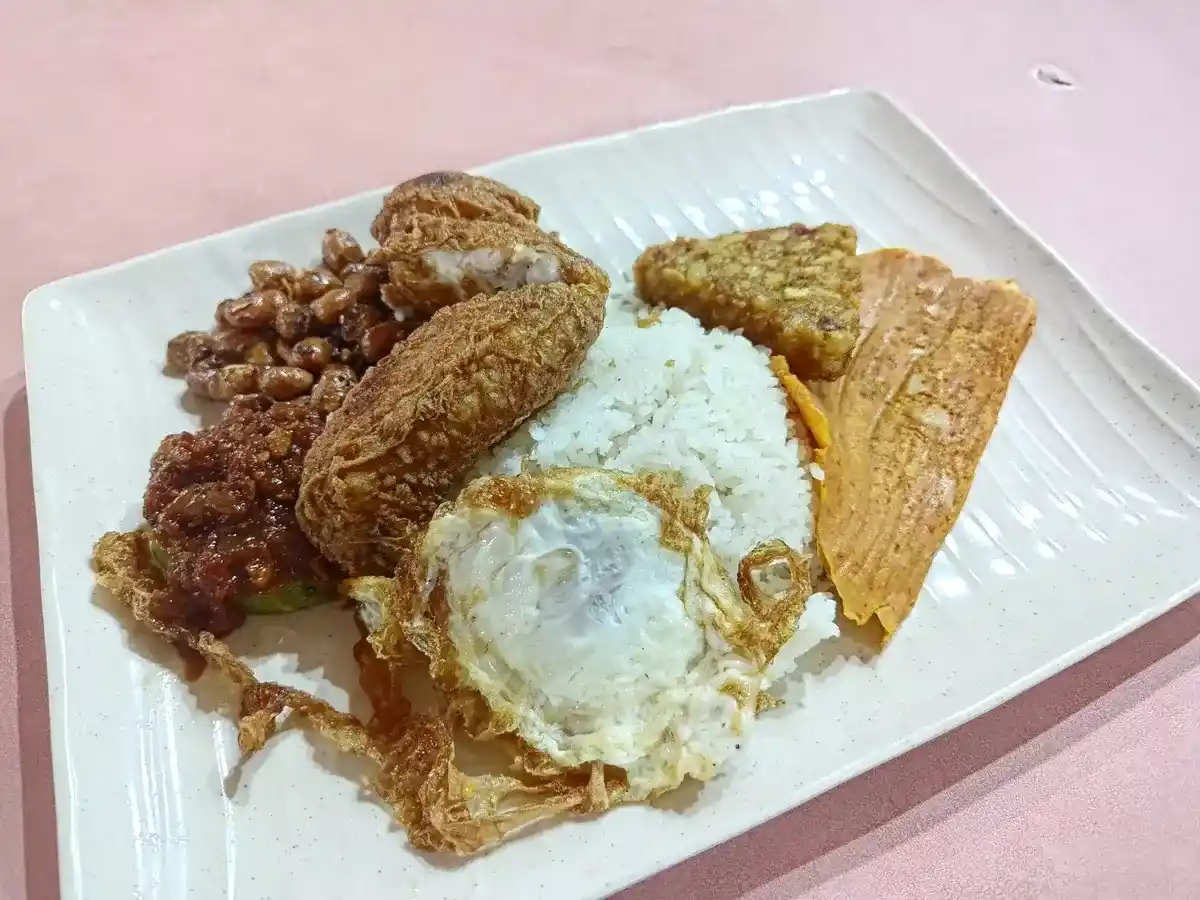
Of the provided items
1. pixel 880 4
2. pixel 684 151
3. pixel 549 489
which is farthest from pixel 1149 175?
pixel 549 489

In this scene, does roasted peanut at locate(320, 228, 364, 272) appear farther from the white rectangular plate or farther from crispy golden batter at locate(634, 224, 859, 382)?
crispy golden batter at locate(634, 224, 859, 382)

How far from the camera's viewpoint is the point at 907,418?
9.24ft

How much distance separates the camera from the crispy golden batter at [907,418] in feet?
8.29

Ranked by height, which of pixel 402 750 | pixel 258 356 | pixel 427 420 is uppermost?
pixel 427 420

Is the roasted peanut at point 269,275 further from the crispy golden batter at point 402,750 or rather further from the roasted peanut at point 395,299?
the crispy golden batter at point 402,750

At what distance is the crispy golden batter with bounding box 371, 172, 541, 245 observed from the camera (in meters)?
2.89

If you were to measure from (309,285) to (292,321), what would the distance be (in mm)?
161

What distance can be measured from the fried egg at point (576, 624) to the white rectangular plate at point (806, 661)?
18 cm

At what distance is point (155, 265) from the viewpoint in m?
2.96

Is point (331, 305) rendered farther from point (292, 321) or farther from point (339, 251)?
point (339, 251)

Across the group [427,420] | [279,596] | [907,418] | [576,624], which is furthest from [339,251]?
[907,418]

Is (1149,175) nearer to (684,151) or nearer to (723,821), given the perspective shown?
(684,151)

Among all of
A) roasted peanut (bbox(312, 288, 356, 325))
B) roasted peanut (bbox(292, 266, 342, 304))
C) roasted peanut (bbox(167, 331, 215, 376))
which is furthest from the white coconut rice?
roasted peanut (bbox(167, 331, 215, 376))

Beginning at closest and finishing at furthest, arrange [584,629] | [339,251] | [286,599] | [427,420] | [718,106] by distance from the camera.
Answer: [584,629] → [427,420] → [286,599] → [339,251] → [718,106]
